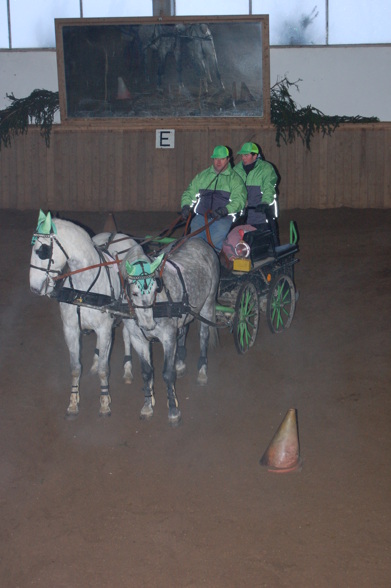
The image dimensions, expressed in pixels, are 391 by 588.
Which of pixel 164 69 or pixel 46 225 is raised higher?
pixel 164 69

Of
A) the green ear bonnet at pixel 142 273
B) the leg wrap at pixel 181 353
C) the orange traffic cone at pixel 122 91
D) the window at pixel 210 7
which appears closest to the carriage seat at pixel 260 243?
the leg wrap at pixel 181 353

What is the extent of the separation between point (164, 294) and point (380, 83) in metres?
14.6

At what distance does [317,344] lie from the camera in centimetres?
969

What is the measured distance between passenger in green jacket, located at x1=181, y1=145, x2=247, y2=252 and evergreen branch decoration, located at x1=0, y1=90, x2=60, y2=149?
7482 millimetres

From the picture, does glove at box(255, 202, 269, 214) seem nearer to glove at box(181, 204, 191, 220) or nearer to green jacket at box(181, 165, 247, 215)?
green jacket at box(181, 165, 247, 215)

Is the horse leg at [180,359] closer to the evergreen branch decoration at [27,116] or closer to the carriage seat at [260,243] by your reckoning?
the carriage seat at [260,243]

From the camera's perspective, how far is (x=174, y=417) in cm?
755

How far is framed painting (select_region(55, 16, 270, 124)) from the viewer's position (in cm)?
1441

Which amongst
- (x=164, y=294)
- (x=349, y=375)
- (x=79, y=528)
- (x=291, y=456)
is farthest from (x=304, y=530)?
(x=349, y=375)

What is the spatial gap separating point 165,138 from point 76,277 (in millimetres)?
8792

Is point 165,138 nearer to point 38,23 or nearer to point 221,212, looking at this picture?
point 221,212

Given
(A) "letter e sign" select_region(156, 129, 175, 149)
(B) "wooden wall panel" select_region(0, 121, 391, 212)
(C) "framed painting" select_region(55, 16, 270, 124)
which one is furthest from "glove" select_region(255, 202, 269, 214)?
(A) "letter e sign" select_region(156, 129, 175, 149)

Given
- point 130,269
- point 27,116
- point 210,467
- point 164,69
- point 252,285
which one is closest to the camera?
point 130,269

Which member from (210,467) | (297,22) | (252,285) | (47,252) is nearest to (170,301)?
(47,252)
